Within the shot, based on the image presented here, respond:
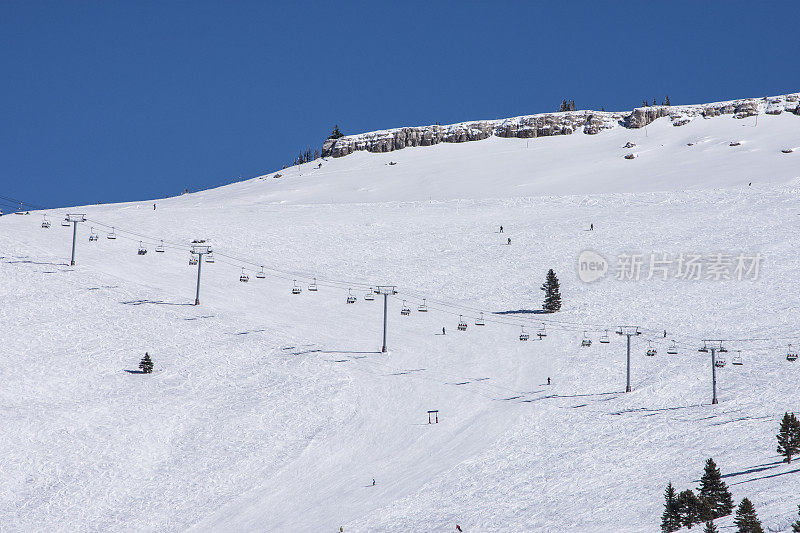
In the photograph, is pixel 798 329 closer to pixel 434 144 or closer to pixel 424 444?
pixel 424 444

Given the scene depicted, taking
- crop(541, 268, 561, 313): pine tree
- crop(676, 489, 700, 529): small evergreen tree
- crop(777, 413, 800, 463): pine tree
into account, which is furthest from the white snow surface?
crop(541, 268, 561, 313): pine tree

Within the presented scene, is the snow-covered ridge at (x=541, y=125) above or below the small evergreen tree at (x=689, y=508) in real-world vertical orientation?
above

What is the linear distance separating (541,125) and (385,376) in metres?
132

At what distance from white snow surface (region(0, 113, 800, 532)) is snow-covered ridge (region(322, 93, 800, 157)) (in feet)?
230

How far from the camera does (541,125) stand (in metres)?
185

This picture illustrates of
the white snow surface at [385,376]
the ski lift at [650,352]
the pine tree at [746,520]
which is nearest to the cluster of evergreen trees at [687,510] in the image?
the white snow surface at [385,376]

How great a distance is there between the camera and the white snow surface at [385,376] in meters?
44.3

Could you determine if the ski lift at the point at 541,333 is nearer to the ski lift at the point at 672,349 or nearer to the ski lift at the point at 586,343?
the ski lift at the point at 586,343

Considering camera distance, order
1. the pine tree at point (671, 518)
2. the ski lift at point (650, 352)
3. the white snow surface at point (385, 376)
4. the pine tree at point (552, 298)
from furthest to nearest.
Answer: the pine tree at point (552, 298), the ski lift at point (650, 352), the white snow surface at point (385, 376), the pine tree at point (671, 518)

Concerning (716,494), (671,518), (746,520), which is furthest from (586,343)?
(746,520)

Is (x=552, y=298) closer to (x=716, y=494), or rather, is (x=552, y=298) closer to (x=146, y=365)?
(x=146, y=365)

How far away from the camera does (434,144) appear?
7323 inches

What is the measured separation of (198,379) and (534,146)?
124010 millimetres

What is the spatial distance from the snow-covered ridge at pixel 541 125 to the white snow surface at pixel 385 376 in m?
70.1
